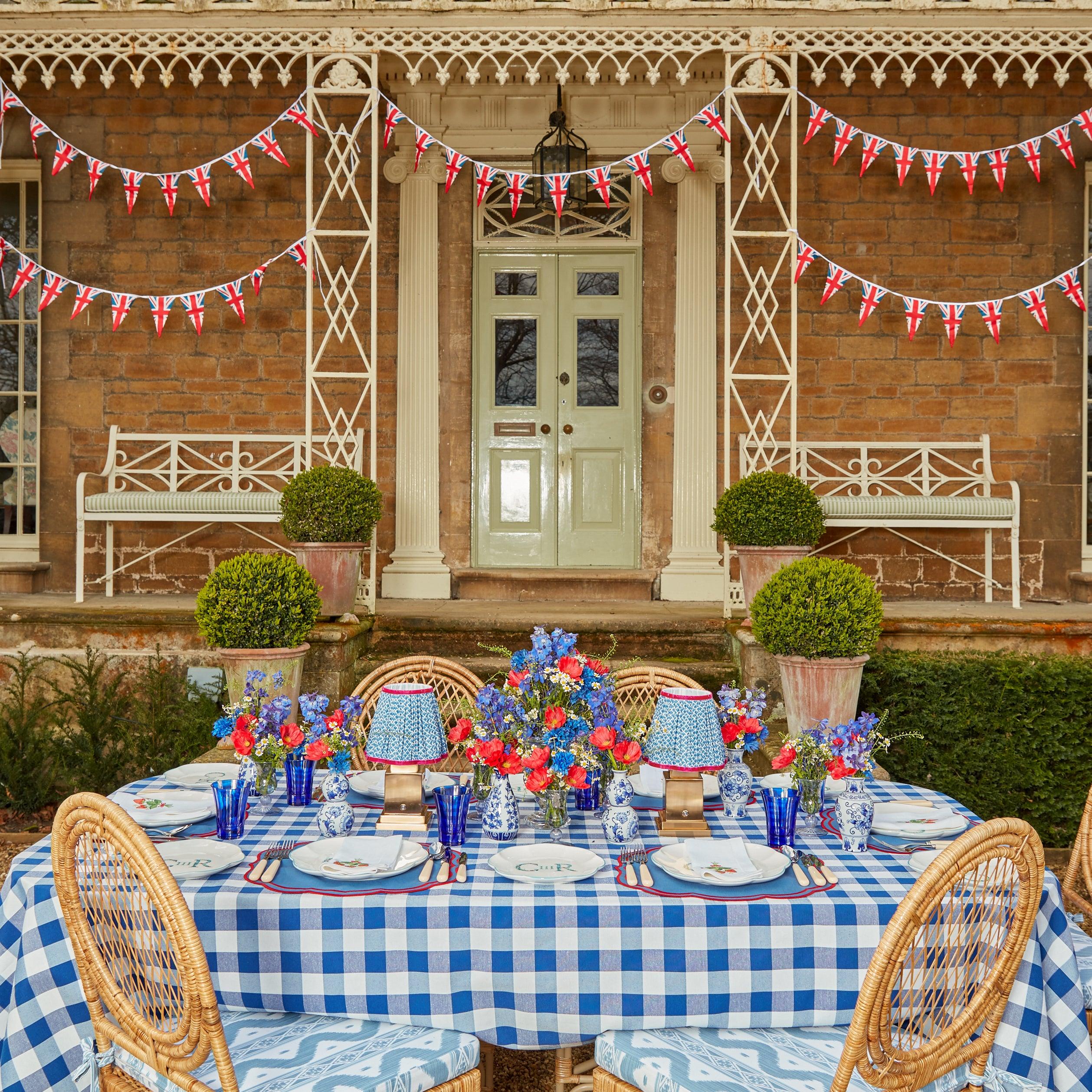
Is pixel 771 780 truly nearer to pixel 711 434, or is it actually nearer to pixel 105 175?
pixel 711 434

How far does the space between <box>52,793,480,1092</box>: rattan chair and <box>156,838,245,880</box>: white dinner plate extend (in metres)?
0.14

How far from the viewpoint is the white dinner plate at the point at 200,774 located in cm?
283

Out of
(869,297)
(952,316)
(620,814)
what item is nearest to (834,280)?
(869,297)

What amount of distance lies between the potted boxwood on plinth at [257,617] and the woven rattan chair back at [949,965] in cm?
330

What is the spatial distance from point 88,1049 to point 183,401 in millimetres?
5690

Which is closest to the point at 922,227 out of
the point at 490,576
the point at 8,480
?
the point at 490,576

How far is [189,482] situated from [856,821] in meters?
5.75

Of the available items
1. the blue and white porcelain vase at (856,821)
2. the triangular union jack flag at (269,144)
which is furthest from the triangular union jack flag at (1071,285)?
the blue and white porcelain vase at (856,821)

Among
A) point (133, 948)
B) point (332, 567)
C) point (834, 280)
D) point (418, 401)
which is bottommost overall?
point (133, 948)

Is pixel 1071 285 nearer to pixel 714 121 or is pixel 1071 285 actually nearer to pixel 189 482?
pixel 714 121

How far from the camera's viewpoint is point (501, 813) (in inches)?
94.2

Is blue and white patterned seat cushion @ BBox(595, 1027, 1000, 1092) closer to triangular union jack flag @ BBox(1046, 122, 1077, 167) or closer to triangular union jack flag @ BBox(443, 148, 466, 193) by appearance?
triangular union jack flag @ BBox(443, 148, 466, 193)

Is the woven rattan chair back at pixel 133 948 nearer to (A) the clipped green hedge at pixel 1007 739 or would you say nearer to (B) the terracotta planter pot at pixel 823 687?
(B) the terracotta planter pot at pixel 823 687

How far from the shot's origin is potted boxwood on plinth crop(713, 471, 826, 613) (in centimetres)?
528
